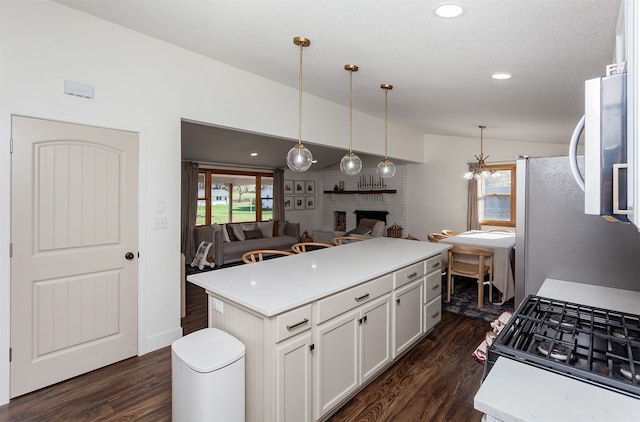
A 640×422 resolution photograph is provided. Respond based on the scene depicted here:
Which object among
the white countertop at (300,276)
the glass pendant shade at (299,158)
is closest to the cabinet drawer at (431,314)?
the white countertop at (300,276)

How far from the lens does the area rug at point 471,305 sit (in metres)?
3.84

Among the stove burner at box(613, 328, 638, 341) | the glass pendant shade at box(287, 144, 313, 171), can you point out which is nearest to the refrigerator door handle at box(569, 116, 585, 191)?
the stove burner at box(613, 328, 638, 341)

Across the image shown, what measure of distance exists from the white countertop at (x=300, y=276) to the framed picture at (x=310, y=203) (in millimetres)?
6265

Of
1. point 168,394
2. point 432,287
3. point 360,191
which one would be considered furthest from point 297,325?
point 360,191

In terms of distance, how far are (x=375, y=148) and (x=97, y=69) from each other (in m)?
3.89

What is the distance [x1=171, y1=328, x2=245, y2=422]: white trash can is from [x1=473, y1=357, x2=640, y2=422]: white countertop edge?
1186mm

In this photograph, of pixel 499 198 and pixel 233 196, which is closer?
pixel 499 198

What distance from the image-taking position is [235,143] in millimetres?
6180

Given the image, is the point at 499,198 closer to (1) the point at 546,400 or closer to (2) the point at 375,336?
Result: (2) the point at 375,336

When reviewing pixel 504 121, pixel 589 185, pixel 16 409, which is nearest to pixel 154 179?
pixel 16 409

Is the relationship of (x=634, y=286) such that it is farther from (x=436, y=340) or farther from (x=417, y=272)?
(x=436, y=340)

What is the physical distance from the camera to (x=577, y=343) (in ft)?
3.73

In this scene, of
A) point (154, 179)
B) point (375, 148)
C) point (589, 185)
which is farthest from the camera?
point (375, 148)

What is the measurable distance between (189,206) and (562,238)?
257 inches
